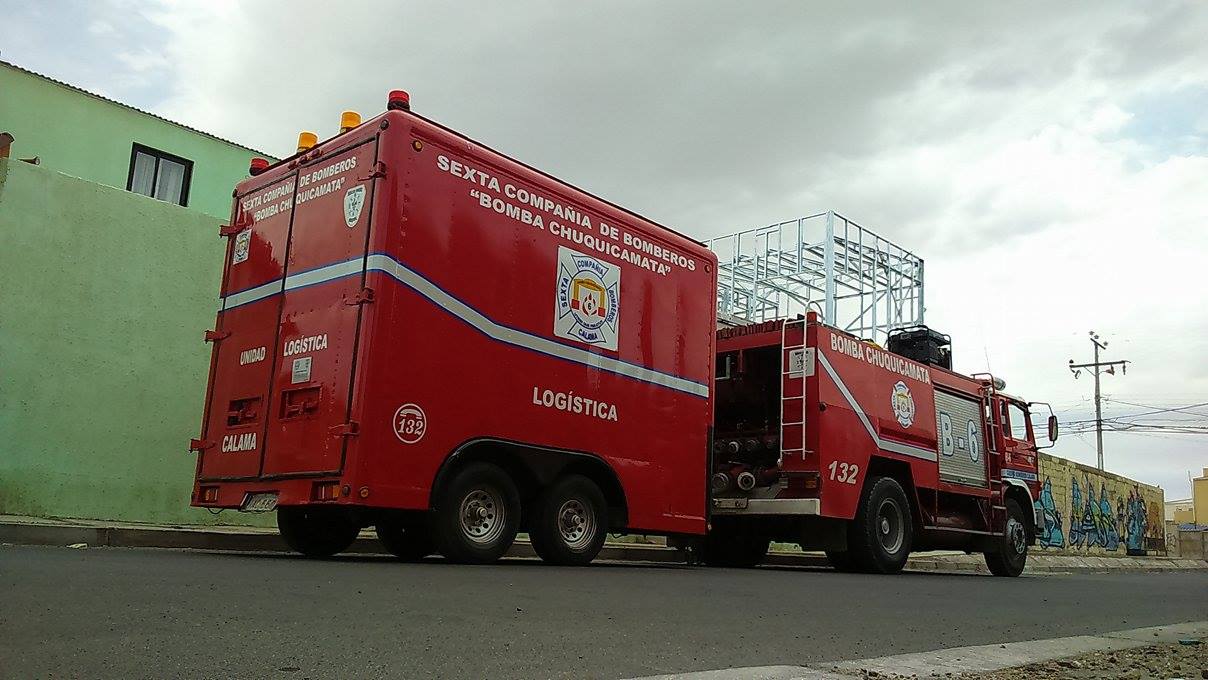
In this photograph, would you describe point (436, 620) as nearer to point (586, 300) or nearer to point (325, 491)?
point (325, 491)

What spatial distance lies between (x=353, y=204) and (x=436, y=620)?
450cm

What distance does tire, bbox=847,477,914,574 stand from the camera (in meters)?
11.6

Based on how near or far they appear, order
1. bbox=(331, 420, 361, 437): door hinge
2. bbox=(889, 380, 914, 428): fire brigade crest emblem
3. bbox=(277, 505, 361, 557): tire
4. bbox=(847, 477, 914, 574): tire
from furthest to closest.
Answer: bbox=(889, 380, 914, 428): fire brigade crest emblem < bbox=(847, 477, 914, 574): tire < bbox=(277, 505, 361, 557): tire < bbox=(331, 420, 361, 437): door hinge

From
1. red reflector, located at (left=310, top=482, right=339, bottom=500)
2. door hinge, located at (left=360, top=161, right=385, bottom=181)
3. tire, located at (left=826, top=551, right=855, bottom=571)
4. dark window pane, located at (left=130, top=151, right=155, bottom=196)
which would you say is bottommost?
tire, located at (left=826, top=551, right=855, bottom=571)

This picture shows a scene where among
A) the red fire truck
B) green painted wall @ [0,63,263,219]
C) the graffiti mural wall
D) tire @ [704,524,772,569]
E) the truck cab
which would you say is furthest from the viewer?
the graffiti mural wall

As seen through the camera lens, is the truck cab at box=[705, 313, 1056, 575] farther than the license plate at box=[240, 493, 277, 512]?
Yes

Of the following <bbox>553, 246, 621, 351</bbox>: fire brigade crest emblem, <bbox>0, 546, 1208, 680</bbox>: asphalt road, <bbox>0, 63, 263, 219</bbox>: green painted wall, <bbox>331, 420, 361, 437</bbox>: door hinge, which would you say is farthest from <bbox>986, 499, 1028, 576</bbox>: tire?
<bbox>0, 63, 263, 219</bbox>: green painted wall

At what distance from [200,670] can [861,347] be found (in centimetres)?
1025

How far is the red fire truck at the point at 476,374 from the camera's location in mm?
7766

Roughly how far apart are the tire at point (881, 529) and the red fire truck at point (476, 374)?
1.5 inches

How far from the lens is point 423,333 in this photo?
26.0 feet

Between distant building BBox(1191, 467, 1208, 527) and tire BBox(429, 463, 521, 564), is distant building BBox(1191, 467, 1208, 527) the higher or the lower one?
the higher one

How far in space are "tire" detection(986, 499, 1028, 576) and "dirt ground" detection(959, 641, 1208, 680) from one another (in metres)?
9.30

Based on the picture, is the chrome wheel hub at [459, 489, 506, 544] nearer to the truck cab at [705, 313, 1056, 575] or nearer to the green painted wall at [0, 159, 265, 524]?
the truck cab at [705, 313, 1056, 575]
